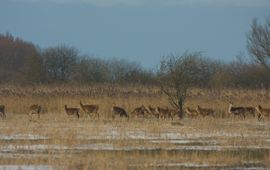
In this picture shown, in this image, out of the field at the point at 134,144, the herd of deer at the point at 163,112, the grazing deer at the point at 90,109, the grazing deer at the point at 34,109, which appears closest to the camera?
the field at the point at 134,144

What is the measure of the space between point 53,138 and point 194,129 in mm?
6501

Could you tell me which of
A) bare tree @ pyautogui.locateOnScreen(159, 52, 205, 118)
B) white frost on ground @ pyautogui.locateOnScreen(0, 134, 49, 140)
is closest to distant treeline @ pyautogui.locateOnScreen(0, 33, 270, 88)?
bare tree @ pyautogui.locateOnScreen(159, 52, 205, 118)

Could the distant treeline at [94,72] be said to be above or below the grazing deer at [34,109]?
above

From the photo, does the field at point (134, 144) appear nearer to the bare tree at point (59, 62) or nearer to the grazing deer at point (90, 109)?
the grazing deer at point (90, 109)

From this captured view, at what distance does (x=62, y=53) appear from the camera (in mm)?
77562

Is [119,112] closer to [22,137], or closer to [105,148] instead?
[22,137]

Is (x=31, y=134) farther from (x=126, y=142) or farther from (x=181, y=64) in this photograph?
(x=181, y=64)

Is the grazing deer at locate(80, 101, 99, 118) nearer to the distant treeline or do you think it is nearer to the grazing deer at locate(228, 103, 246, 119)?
the grazing deer at locate(228, 103, 246, 119)


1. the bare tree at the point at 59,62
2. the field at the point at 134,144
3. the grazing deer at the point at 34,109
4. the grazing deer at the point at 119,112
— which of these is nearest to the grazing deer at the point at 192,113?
the field at the point at 134,144

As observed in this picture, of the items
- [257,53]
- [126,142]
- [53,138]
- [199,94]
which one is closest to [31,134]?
[53,138]

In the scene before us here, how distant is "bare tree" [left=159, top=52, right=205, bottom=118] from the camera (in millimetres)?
30641

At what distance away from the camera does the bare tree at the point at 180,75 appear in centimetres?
3064

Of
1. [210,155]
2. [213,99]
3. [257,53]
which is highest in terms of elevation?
[257,53]

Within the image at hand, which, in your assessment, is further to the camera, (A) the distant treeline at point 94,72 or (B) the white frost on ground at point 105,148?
(A) the distant treeline at point 94,72
